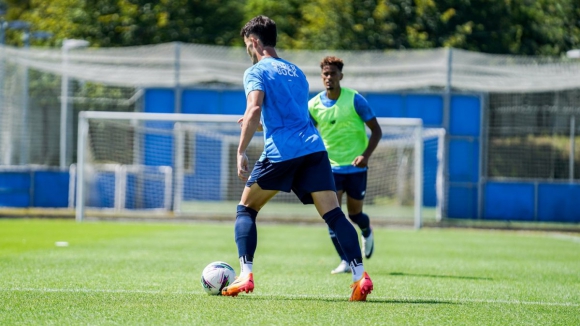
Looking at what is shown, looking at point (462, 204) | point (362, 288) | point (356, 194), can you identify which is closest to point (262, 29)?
point (362, 288)

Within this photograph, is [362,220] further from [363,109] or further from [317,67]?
[317,67]

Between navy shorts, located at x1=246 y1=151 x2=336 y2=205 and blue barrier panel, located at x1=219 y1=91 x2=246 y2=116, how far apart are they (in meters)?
18.7

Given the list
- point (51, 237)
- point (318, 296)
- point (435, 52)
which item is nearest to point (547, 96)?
point (435, 52)

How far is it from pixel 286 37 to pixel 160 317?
117ft

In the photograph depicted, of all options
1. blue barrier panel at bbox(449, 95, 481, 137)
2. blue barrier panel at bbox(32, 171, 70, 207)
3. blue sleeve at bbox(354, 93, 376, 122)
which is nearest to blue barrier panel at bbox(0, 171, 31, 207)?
blue barrier panel at bbox(32, 171, 70, 207)

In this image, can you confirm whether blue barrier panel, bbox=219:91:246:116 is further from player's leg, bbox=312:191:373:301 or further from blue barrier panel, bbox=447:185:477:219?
player's leg, bbox=312:191:373:301

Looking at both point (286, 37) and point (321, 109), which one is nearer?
point (321, 109)

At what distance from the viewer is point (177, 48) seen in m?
24.4

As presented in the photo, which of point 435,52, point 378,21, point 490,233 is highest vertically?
point 378,21

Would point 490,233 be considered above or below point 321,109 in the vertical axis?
below

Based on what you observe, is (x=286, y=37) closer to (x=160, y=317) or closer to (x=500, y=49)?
(x=500, y=49)

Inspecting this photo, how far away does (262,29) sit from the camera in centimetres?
737

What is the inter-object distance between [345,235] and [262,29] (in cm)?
164

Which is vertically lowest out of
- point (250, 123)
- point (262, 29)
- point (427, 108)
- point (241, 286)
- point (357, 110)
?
point (241, 286)
